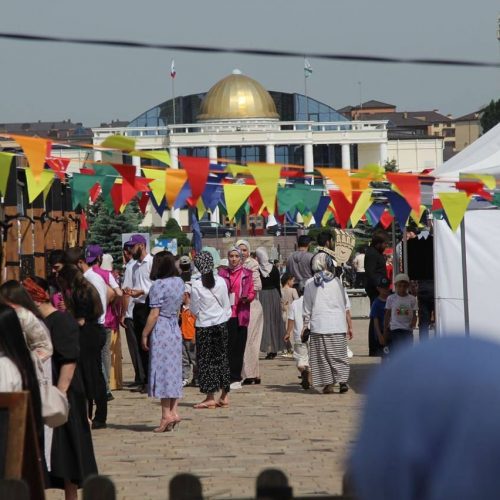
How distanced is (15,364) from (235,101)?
131m

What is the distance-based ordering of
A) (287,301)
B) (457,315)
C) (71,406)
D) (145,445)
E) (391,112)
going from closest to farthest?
1. (71,406)
2. (145,445)
3. (457,315)
4. (287,301)
5. (391,112)

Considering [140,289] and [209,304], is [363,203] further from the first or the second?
[140,289]

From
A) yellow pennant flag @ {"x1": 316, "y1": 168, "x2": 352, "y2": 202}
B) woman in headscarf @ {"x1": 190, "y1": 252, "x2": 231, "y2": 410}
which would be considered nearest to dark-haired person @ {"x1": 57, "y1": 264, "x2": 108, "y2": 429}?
woman in headscarf @ {"x1": 190, "y1": 252, "x2": 231, "y2": 410}

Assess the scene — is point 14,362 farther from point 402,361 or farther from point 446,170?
point 446,170

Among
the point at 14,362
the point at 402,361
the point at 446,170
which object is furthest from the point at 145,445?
the point at 402,361

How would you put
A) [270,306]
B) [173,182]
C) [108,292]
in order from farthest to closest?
[270,306], [108,292], [173,182]

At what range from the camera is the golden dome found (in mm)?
136875

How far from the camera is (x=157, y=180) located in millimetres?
10539

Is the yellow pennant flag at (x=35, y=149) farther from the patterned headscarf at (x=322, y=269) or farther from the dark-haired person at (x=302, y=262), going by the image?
the dark-haired person at (x=302, y=262)

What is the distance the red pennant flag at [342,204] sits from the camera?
12.2 meters

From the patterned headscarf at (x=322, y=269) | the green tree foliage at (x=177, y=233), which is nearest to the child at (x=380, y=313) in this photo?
the patterned headscarf at (x=322, y=269)

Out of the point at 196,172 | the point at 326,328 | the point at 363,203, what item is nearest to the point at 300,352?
the point at 326,328

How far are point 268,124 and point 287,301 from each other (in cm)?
11620

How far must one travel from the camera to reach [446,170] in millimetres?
13672
